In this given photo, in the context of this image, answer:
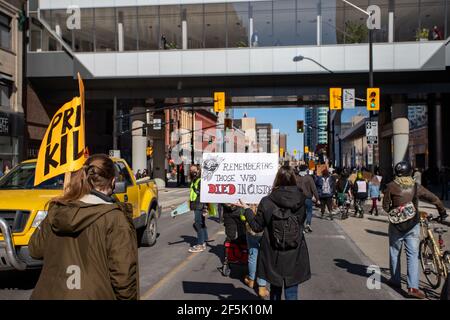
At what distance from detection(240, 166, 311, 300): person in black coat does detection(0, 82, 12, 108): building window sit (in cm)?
2897

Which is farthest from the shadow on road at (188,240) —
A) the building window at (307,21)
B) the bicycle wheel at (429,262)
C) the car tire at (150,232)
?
the building window at (307,21)

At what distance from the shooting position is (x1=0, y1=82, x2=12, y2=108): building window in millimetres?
29453

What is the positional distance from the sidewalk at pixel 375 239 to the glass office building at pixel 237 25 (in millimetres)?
17080

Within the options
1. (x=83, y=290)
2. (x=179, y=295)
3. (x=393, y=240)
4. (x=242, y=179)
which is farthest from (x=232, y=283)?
(x=83, y=290)

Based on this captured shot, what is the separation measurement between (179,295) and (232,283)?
3.80 feet

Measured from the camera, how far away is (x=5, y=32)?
2988 centimetres

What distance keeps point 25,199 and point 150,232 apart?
4.42 metres

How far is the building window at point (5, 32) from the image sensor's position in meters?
29.3

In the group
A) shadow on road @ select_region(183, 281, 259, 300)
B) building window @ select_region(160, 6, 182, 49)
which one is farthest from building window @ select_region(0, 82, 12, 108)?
shadow on road @ select_region(183, 281, 259, 300)

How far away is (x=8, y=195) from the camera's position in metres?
7.31

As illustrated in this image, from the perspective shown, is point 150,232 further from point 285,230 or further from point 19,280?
point 285,230

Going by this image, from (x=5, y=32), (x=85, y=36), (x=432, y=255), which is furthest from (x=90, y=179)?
(x=85, y=36)

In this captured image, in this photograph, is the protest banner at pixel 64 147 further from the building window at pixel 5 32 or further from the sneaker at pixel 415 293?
the building window at pixel 5 32
